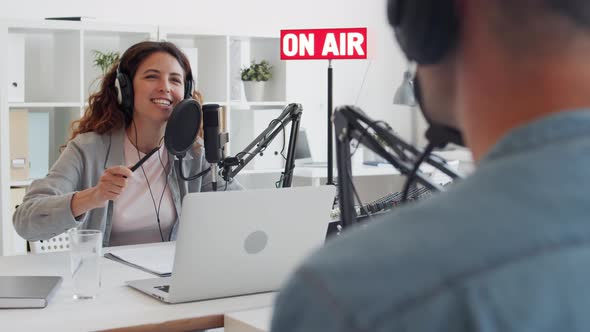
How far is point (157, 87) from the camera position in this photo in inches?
104

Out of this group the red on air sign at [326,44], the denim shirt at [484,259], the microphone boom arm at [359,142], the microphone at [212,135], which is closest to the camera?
the denim shirt at [484,259]

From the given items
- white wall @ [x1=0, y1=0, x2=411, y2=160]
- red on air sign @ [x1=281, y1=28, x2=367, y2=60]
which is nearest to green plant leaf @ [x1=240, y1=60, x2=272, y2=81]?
white wall @ [x1=0, y1=0, x2=411, y2=160]

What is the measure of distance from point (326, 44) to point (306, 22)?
2.46 m

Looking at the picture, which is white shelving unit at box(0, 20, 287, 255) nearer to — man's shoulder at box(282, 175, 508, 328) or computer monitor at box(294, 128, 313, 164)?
computer monitor at box(294, 128, 313, 164)

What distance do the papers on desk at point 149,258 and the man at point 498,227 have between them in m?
1.58

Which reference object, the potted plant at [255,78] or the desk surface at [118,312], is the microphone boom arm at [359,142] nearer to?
the desk surface at [118,312]

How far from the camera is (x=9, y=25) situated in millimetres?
3756

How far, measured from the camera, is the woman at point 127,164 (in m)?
2.40

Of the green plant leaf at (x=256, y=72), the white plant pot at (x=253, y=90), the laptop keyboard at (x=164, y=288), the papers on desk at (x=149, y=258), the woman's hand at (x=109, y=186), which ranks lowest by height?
the laptop keyboard at (x=164, y=288)

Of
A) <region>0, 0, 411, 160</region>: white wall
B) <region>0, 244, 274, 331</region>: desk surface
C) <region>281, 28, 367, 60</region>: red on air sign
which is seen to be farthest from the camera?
<region>0, 0, 411, 160</region>: white wall

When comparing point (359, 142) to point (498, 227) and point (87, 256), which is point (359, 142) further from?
point (498, 227)

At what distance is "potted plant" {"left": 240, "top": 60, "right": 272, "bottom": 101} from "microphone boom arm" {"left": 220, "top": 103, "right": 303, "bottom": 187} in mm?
2338

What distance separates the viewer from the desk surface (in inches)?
63.0

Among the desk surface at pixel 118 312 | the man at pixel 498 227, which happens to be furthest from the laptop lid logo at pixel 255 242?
the man at pixel 498 227
